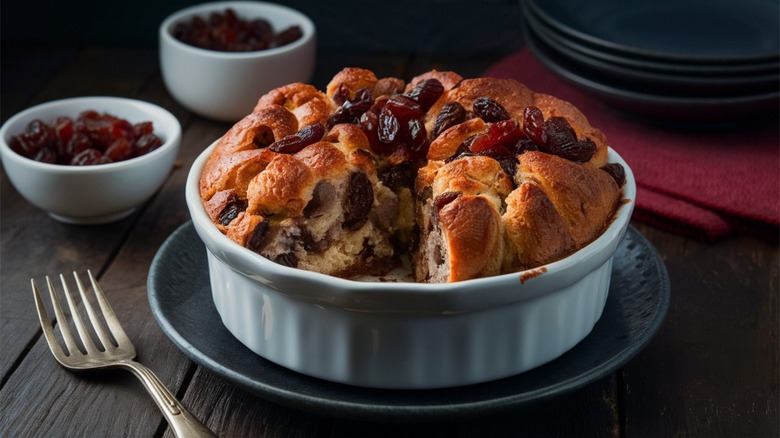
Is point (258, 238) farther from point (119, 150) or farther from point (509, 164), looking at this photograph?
point (119, 150)

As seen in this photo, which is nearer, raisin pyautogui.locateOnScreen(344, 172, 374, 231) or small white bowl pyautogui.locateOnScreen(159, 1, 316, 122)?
raisin pyautogui.locateOnScreen(344, 172, 374, 231)

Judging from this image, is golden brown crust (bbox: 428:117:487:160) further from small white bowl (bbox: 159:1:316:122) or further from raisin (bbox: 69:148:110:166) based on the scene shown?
small white bowl (bbox: 159:1:316:122)

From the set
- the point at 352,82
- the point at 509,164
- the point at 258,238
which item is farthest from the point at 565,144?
the point at 258,238

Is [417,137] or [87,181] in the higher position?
[417,137]

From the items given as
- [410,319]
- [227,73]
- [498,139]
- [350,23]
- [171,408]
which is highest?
[498,139]

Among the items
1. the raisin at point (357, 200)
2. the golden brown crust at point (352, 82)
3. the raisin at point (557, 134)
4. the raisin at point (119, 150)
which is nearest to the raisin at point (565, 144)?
the raisin at point (557, 134)

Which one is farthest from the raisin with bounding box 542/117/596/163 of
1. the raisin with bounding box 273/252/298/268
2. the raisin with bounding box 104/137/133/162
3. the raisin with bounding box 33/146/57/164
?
the raisin with bounding box 33/146/57/164

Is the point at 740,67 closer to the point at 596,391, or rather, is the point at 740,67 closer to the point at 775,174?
the point at 775,174
